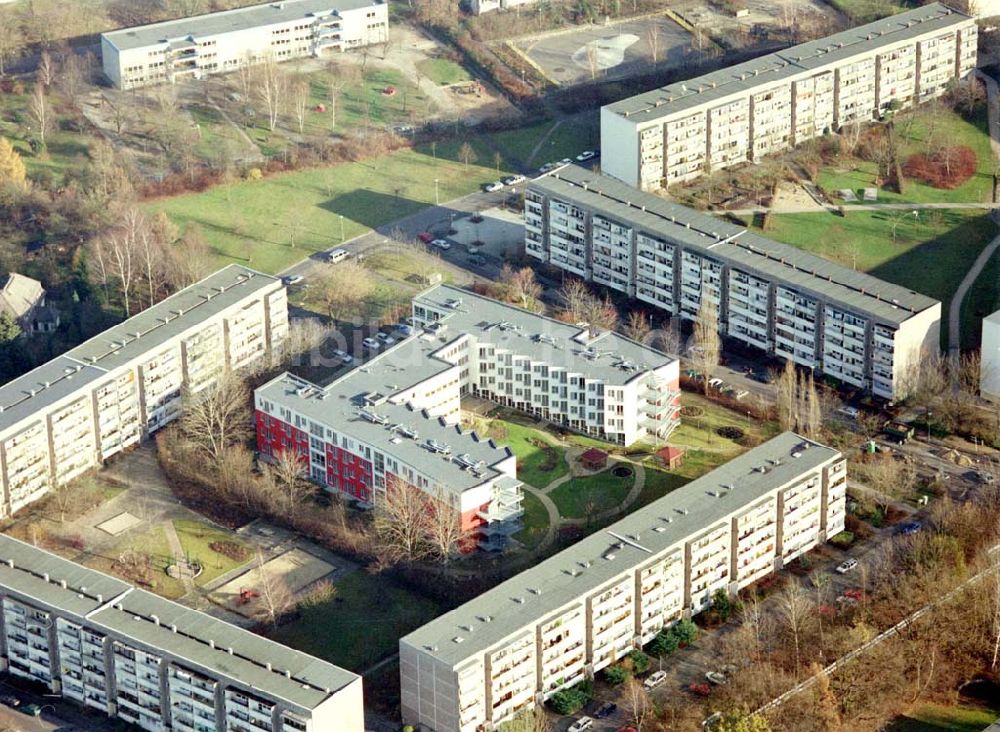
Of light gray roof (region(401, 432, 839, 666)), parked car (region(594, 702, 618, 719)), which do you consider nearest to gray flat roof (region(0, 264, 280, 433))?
light gray roof (region(401, 432, 839, 666))

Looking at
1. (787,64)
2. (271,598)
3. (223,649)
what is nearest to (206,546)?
(271,598)

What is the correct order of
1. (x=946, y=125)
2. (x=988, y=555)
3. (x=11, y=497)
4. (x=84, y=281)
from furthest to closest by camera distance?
(x=946, y=125) < (x=84, y=281) < (x=11, y=497) < (x=988, y=555)

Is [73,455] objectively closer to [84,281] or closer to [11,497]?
[11,497]

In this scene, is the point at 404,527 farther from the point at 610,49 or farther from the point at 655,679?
the point at 610,49

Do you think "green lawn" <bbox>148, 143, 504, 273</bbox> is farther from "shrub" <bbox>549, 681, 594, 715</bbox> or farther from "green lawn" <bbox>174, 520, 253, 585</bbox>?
"shrub" <bbox>549, 681, 594, 715</bbox>

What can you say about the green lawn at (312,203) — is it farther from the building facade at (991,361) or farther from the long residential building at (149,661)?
the building facade at (991,361)

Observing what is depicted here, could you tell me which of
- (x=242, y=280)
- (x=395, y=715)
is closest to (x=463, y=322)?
(x=242, y=280)

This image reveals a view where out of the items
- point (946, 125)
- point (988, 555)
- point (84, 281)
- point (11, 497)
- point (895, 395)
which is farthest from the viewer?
point (946, 125)
